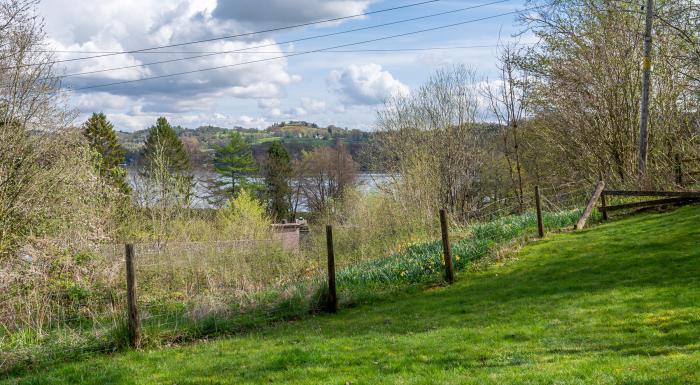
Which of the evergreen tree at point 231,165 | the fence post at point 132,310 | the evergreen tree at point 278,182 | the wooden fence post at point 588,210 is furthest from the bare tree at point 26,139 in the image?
the evergreen tree at point 231,165

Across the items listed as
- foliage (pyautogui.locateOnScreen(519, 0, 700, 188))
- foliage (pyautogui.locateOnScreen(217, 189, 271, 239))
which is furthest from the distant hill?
foliage (pyautogui.locateOnScreen(519, 0, 700, 188))

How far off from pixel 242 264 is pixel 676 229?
35.1 ft

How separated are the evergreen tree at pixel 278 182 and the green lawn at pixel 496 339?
1766 inches

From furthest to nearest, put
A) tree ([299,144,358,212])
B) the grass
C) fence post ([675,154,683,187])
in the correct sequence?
tree ([299,144,358,212]), fence post ([675,154,683,187]), the grass

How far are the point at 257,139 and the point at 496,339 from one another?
72095mm

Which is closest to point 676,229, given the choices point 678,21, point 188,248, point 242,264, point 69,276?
point 678,21

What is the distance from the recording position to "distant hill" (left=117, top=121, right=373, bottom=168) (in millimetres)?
55844

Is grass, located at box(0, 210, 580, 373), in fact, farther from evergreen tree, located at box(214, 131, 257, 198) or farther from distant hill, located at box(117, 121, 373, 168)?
evergreen tree, located at box(214, 131, 257, 198)

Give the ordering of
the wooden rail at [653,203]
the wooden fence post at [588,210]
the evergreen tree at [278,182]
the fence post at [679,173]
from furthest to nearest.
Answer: the evergreen tree at [278,182], the fence post at [679,173], the wooden rail at [653,203], the wooden fence post at [588,210]

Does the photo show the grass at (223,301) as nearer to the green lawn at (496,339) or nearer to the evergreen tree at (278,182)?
the green lawn at (496,339)

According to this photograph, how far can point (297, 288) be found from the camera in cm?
1067

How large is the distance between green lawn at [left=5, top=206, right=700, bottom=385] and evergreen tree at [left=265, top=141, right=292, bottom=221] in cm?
4486

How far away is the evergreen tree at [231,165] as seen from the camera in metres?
61.2

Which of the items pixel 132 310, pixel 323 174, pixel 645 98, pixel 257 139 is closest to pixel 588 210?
pixel 645 98
